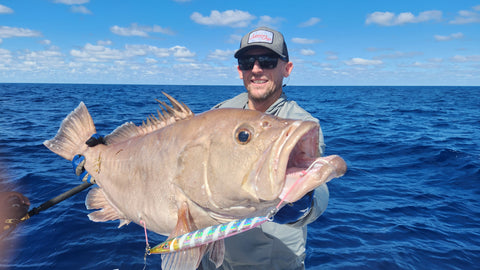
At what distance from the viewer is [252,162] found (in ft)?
6.85

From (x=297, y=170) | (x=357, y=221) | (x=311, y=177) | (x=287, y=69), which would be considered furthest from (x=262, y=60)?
(x=357, y=221)

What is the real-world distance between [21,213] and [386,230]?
22.8ft

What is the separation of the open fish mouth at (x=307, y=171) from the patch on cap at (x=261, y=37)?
6.46 feet

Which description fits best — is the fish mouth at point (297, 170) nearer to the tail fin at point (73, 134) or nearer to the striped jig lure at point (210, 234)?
the striped jig lure at point (210, 234)

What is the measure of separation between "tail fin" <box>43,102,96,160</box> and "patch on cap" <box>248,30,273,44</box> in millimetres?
2207

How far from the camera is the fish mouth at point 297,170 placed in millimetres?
1857

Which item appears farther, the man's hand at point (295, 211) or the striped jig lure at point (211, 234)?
the man's hand at point (295, 211)

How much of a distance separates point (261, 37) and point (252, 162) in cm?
215

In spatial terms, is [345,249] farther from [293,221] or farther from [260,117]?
[260,117]

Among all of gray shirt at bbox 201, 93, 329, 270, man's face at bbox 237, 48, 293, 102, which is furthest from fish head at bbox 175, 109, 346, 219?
man's face at bbox 237, 48, 293, 102

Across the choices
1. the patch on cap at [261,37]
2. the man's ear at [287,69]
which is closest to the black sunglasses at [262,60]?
the patch on cap at [261,37]

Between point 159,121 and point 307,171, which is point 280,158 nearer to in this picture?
point 307,171

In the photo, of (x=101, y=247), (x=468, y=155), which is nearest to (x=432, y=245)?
(x=101, y=247)

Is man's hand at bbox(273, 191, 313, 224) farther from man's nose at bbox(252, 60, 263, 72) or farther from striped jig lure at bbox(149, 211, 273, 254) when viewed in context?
man's nose at bbox(252, 60, 263, 72)
